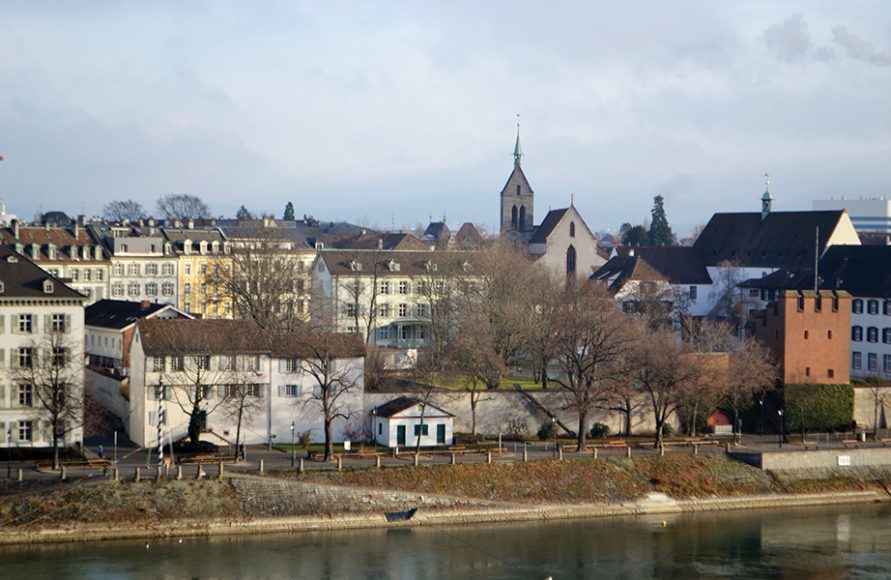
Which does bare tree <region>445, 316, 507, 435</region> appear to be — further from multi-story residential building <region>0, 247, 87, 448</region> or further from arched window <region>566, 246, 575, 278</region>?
arched window <region>566, 246, 575, 278</region>

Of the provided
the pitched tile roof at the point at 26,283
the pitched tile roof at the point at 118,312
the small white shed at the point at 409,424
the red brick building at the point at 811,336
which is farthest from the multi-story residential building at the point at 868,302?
the pitched tile roof at the point at 26,283

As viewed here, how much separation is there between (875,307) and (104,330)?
44.6 m

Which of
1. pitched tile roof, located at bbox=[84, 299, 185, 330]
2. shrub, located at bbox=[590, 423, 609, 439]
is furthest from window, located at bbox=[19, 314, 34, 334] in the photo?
shrub, located at bbox=[590, 423, 609, 439]

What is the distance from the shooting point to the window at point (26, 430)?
52.3 meters

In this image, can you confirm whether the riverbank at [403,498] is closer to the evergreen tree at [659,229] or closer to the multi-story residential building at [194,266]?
the multi-story residential building at [194,266]

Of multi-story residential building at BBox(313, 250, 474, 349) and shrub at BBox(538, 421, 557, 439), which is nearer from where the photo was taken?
shrub at BBox(538, 421, 557, 439)

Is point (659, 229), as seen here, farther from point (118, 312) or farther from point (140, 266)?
point (118, 312)

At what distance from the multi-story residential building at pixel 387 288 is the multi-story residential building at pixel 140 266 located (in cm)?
1650

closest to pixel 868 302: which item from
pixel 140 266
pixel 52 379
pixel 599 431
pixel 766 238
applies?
pixel 766 238

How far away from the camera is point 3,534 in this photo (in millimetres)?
43156

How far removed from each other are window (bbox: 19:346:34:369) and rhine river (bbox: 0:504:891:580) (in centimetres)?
1222

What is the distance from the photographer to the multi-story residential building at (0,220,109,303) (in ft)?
290

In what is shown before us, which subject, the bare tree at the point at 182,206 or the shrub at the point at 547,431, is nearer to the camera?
the shrub at the point at 547,431

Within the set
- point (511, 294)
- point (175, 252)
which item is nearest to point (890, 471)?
point (511, 294)
